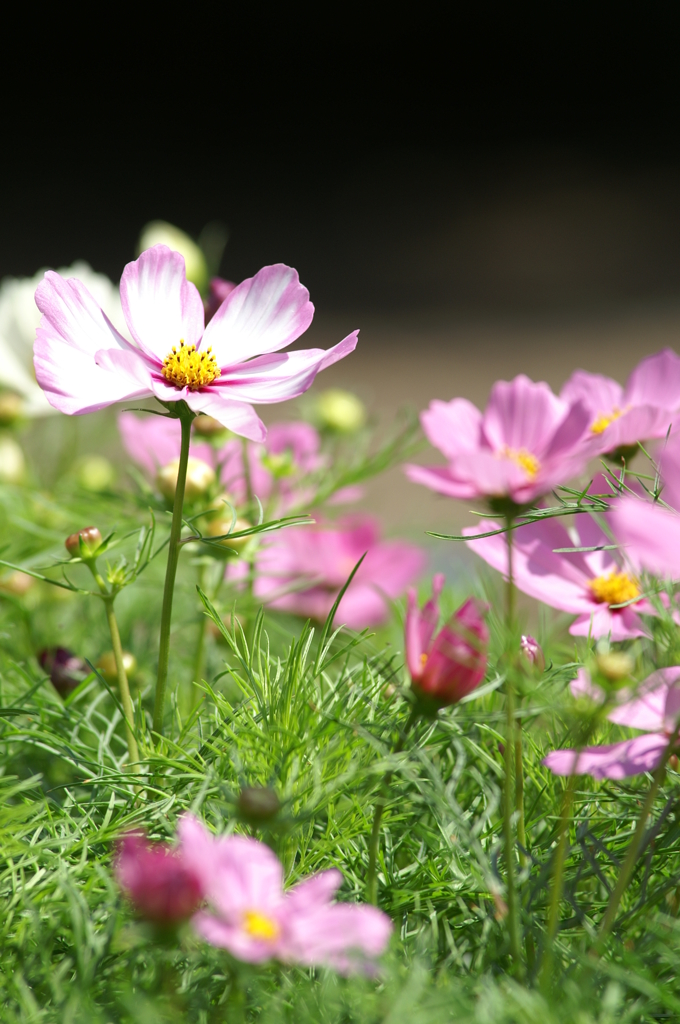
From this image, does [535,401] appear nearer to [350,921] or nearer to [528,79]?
[350,921]

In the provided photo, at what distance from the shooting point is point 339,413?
1.89 ft

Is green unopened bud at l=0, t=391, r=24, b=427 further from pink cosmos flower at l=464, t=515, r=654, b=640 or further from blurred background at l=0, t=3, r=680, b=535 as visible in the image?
blurred background at l=0, t=3, r=680, b=535

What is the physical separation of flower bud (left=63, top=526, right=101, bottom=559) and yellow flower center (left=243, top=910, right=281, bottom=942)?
0.13 meters

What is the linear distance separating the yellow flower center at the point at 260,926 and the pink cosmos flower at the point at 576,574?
0.13 metres

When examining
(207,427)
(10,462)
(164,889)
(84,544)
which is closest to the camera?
(164,889)

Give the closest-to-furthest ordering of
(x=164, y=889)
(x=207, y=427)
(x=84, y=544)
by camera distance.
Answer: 1. (x=164, y=889)
2. (x=84, y=544)
3. (x=207, y=427)

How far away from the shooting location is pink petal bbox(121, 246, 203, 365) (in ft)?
0.91

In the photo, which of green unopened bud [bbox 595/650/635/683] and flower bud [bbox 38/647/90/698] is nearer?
green unopened bud [bbox 595/650/635/683]

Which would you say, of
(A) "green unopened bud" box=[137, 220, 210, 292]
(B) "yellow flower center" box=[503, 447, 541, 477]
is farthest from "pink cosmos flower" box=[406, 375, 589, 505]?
(A) "green unopened bud" box=[137, 220, 210, 292]

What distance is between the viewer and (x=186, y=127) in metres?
3.38

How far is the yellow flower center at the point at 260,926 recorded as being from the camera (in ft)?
0.57

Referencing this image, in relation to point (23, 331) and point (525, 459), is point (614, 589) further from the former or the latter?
point (23, 331)

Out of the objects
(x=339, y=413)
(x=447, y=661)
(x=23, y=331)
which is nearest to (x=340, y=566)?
(x=339, y=413)

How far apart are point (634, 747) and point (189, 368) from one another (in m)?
0.15
